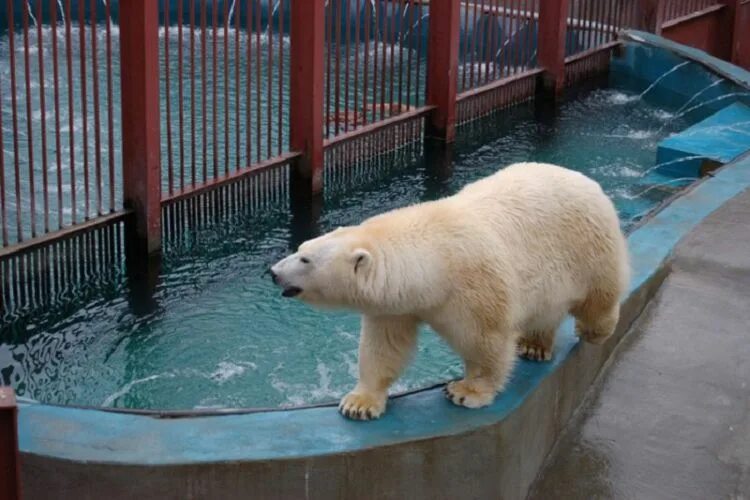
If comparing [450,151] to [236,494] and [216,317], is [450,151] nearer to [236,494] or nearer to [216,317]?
[216,317]

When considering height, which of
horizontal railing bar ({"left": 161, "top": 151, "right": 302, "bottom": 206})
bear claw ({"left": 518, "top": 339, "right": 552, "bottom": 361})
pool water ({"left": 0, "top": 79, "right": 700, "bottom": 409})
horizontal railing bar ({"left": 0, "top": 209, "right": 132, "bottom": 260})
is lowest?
pool water ({"left": 0, "top": 79, "right": 700, "bottom": 409})

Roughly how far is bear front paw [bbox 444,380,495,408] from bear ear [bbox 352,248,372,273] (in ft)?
2.21

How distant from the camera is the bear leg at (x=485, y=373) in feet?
13.8

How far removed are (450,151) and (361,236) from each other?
247 inches

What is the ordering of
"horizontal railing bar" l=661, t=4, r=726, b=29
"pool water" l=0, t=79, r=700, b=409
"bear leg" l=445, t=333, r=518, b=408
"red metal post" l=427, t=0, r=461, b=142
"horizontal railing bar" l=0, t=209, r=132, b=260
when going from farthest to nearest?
Answer: "horizontal railing bar" l=661, t=4, r=726, b=29
"red metal post" l=427, t=0, r=461, b=142
"horizontal railing bar" l=0, t=209, r=132, b=260
"pool water" l=0, t=79, r=700, b=409
"bear leg" l=445, t=333, r=518, b=408

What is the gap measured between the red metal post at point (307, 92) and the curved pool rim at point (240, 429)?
431 centimetres

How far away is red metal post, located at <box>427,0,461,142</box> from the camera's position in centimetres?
996

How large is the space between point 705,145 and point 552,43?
281 cm

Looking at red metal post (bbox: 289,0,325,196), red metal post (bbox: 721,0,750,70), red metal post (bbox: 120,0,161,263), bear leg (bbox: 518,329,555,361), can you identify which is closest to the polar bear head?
bear leg (bbox: 518,329,555,361)

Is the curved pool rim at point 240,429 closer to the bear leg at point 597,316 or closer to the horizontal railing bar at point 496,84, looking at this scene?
the bear leg at point 597,316

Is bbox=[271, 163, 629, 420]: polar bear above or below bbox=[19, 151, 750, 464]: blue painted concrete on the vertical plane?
above

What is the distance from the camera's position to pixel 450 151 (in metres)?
10.2

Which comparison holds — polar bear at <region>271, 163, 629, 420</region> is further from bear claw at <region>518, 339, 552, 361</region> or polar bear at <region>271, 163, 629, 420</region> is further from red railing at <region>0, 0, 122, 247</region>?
red railing at <region>0, 0, 122, 247</region>

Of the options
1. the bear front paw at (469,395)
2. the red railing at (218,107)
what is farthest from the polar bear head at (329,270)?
the red railing at (218,107)
